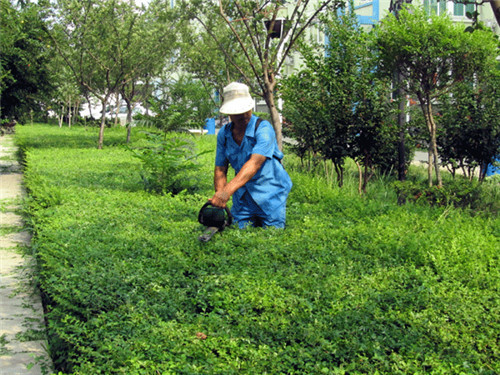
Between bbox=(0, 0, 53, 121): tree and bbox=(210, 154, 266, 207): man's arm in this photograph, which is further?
Answer: bbox=(0, 0, 53, 121): tree

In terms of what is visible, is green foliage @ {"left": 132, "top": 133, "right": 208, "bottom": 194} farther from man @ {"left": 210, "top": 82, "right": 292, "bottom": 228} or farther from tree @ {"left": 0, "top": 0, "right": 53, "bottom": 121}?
tree @ {"left": 0, "top": 0, "right": 53, "bottom": 121}

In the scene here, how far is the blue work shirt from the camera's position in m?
5.12

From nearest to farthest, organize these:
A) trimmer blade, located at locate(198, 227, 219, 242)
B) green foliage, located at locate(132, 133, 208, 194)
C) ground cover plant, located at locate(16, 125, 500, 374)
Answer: ground cover plant, located at locate(16, 125, 500, 374) → trimmer blade, located at locate(198, 227, 219, 242) → green foliage, located at locate(132, 133, 208, 194)

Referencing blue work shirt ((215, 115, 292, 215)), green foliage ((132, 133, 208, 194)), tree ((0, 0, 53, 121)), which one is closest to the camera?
blue work shirt ((215, 115, 292, 215))

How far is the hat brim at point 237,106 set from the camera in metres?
4.97

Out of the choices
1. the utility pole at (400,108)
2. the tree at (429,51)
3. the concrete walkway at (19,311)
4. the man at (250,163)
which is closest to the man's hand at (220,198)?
the man at (250,163)

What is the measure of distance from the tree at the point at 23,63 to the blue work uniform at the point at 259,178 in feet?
24.4

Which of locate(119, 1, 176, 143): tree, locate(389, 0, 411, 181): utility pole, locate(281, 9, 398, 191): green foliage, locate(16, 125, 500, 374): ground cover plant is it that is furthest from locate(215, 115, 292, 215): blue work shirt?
locate(119, 1, 176, 143): tree

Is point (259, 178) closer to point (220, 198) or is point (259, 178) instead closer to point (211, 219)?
point (211, 219)

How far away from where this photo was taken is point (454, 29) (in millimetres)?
7281

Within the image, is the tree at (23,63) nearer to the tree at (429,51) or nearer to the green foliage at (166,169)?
the green foliage at (166,169)

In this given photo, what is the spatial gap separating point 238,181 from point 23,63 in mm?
8792

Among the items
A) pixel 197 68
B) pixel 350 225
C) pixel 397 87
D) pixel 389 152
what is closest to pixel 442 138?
pixel 389 152

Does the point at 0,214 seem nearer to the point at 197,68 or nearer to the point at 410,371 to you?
the point at 410,371
